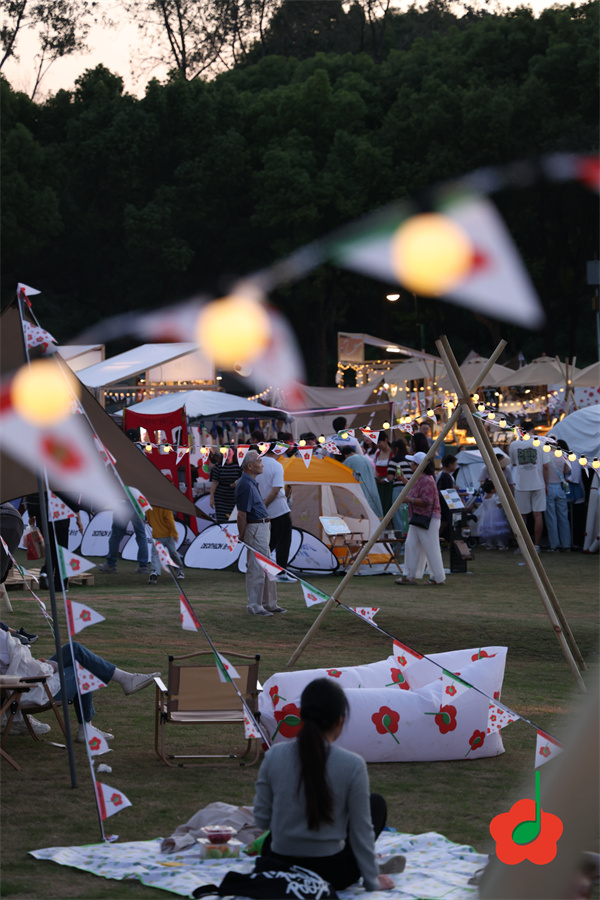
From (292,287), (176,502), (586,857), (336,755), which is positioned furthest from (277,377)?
(586,857)

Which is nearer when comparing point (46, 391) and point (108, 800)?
point (108, 800)

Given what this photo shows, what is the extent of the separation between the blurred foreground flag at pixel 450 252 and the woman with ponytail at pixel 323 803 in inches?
159

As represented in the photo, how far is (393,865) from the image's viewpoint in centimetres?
479

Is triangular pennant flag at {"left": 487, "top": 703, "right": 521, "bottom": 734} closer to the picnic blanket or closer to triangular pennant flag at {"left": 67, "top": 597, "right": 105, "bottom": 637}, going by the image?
the picnic blanket

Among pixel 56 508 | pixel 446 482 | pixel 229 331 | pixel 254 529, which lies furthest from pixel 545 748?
pixel 229 331

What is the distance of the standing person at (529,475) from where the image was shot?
16203mm

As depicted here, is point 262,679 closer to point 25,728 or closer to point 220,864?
point 25,728

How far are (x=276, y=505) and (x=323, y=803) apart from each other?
31.0 feet

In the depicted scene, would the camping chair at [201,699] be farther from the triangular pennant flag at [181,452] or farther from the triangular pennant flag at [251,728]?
the triangular pennant flag at [181,452]

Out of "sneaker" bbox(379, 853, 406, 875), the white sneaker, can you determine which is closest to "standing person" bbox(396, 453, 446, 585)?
the white sneaker

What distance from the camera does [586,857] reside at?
35.3 inches

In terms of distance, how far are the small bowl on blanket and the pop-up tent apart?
11.2 m

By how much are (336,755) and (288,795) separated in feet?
0.81

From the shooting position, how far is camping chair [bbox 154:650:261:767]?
659 centimetres
